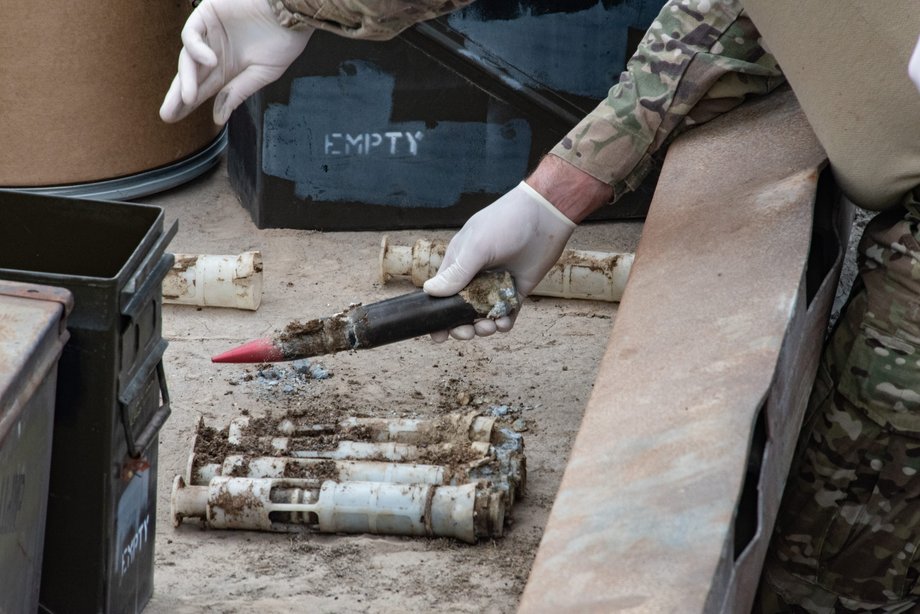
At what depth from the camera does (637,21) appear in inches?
207

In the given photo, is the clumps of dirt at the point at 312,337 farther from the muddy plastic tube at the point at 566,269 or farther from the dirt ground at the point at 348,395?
the muddy plastic tube at the point at 566,269

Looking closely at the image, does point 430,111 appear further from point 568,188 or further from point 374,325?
point 374,325

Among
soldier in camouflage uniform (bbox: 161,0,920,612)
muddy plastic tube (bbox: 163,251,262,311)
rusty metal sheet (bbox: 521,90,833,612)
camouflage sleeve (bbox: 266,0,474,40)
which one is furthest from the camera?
muddy plastic tube (bbox: 163,251,262,311)

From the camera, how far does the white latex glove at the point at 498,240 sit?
296 centimetres

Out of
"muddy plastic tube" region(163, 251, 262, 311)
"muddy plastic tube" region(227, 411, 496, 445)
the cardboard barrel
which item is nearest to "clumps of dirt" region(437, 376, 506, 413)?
"muddy plastic tube" region(227, 411, 496, 445)

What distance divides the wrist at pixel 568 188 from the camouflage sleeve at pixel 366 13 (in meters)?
0.46

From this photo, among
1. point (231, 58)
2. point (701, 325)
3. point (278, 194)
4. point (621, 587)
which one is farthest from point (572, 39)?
point (621, 587)

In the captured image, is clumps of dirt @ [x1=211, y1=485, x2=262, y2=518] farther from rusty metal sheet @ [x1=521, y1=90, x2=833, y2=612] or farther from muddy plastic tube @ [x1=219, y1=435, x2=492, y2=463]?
rusty metal sheet @ [x1=521, y1=90, x2=833, y2=612]

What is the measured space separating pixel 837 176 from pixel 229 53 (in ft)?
5.04

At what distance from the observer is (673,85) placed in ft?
9.11

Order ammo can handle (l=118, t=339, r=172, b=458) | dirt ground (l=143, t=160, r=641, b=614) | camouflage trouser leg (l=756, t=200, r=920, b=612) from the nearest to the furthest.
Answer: camouflage trouser leg (l=756, t=200, r=920, b=612) → ammo can handle (l=118, t=339, r=172, b=458) → dirt ground (l=143, t=160, r=641, b=614)

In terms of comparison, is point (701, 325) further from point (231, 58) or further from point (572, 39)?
point (572, 39)

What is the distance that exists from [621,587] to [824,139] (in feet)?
3.97

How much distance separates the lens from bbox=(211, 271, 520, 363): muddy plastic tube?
114 inches
